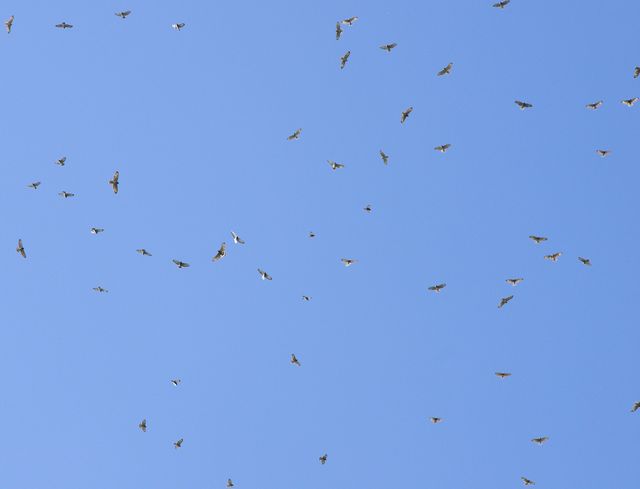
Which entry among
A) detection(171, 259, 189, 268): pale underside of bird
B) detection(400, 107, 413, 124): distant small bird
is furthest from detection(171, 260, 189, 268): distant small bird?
detection(400, 107, 413, 124): distant small bird

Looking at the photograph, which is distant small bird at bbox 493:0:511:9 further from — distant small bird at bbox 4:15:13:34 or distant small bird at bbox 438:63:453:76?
distant small bird at bbox 4:15:13:34

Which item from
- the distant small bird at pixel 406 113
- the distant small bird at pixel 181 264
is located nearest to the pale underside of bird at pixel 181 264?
the distant small bird at pixel 181 264

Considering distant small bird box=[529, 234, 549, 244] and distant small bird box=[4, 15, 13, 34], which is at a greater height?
distant small bird box=[4, 15, 13, 34]

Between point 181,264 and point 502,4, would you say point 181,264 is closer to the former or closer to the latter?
point 181,264

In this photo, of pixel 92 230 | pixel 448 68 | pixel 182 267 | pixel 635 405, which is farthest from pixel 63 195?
pixel 635 405

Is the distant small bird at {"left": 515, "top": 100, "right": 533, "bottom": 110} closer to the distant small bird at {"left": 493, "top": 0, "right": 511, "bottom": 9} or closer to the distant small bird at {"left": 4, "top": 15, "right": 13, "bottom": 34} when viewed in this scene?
the distant small bird at {"left": 493, "top": 0, "right": 511, "bottom": 9}

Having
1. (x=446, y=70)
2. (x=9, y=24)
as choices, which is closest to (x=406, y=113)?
(x=446, y=70)

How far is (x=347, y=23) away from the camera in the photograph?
74812 mm

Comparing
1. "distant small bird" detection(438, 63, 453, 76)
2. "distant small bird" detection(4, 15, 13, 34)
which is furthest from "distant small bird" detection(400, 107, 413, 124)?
"distant small bird" detection(4, 15, 13, 34)

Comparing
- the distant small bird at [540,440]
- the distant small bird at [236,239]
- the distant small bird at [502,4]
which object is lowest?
the distant small bird at [540,440]

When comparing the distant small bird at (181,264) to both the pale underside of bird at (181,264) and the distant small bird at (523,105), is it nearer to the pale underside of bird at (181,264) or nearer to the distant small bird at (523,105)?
the pale underside of bird at (181,264)

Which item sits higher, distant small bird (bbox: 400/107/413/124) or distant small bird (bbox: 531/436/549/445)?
distant small bird (bbox: 400/107/413/124)

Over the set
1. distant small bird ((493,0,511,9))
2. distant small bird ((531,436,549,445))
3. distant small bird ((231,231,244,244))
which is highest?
distant small bird ((493,0,511,9))

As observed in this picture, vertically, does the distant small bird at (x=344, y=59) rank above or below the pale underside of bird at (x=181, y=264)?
above
